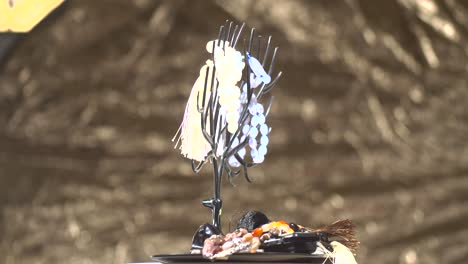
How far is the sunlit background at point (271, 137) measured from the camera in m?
2.99

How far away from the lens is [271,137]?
302 cm

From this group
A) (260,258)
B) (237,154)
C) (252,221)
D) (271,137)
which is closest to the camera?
(260,258)

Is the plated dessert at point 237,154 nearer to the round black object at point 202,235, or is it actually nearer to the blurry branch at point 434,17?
the round black object at point 202,235

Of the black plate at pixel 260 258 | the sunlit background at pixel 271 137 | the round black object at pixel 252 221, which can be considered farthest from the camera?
the sunlit background at pixel 271 137

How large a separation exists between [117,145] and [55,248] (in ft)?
1.43

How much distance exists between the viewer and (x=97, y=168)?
3037 millimetres

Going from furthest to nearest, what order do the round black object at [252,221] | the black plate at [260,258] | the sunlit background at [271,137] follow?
1. the sunlit background at [271,137]
2. the round black object at [252,221]
3. the black plate at [260,258]

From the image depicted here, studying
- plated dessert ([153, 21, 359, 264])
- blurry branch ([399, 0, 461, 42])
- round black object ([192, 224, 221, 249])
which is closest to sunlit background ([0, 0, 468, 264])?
blurry branch ([399, 0, 461, 42])

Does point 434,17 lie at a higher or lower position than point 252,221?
higher

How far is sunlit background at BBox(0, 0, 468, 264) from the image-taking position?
299 centimetres

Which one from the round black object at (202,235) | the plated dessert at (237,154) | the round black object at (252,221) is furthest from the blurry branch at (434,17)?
the round black object at (202,235)

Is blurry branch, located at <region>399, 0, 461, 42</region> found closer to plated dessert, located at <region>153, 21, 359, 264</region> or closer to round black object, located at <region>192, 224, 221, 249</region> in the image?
plated dessert, located at <region>153, 21, 359, 264</region>

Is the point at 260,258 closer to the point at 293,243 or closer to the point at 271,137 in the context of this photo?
the point at 293,243

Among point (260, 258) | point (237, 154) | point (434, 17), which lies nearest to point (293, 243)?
point (260, 258)
